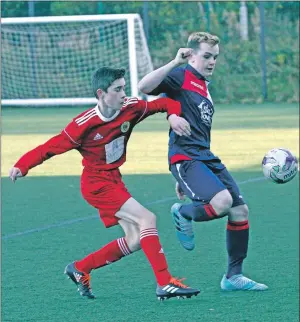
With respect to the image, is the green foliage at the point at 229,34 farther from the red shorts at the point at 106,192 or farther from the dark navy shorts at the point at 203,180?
the red shorts at the point at 106,192

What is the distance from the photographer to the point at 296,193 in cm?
1086

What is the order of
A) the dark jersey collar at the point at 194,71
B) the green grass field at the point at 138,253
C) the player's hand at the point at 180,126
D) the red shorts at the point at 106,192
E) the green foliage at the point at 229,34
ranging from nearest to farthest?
the green grass field at the point at 138,253
the player's hand at the point at 180,126
the red shorts at the point at 106,192
the dark jersey collar at the point at 194,71
the green foliage at the point at 229,34

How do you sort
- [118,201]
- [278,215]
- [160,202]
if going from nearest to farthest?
[118,201] → [278,215] → [160,202]

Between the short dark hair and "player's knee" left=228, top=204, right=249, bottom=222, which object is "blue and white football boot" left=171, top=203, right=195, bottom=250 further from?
the short dark hair

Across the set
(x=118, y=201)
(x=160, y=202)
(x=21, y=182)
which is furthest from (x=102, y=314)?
(x=21, y=182)

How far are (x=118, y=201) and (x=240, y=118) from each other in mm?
15461

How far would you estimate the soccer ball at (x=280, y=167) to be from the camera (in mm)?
7238

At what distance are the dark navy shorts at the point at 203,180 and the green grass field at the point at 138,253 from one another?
534 mm

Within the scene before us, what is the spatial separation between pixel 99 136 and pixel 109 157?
158 millimetres

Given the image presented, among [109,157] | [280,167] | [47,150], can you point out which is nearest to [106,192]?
[109,157]

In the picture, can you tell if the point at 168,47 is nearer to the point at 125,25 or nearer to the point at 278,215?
the point at 125,25

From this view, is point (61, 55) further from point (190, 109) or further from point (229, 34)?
point (190, 109)

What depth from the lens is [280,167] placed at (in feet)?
23.8

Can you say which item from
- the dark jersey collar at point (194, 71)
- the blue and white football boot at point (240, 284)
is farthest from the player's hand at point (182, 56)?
the blue and white football boot at point (240, 284)
